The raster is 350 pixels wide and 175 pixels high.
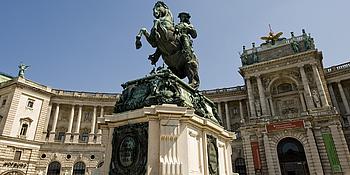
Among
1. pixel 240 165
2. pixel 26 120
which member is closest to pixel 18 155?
pixel 26 120

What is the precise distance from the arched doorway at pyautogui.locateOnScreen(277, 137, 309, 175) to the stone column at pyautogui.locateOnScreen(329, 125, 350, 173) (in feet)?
13.5

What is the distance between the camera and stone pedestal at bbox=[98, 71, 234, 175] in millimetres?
5410

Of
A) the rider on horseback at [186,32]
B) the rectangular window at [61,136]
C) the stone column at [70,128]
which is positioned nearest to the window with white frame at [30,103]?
the stone column at [70,128]

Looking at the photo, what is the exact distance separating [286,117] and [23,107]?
40972 mm

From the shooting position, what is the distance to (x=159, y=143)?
5.50 meters

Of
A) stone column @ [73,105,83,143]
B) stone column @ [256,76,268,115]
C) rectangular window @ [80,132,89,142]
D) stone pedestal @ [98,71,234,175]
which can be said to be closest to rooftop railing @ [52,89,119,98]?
stone column @ [73,105,83,143]

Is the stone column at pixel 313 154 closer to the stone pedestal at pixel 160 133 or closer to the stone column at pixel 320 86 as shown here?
the stone column at pixel 320 86

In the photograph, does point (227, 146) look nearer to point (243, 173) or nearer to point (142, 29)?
point (142, 29)

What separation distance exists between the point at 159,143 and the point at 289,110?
133 ft

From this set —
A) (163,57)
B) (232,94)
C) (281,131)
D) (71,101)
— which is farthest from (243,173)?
(163,57)

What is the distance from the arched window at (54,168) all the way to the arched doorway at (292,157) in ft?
113

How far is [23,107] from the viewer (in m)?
40.1

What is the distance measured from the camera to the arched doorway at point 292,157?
33.7 meters

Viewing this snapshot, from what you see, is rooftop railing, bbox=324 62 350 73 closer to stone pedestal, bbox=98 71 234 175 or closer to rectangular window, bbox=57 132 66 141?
stone pedestal, bbox=98 71 234 175
